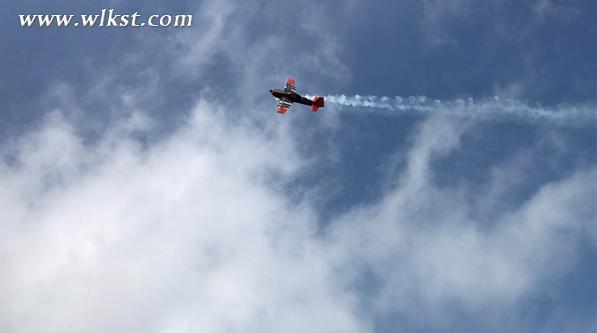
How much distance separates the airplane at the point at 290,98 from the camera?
183500 millimetres

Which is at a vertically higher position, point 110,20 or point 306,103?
point 110,20

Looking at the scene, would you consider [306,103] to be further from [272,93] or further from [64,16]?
[64,16]

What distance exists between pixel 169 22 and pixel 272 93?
38.5 m

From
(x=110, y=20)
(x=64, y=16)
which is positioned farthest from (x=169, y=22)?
(x=64, y=16)

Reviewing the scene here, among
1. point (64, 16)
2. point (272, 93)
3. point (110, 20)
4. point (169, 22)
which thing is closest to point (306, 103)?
point (272, 93)

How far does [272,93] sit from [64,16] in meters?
66.3

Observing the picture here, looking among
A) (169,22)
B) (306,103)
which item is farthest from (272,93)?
(169,22)

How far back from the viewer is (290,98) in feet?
604

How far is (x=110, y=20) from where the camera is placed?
189500 mm

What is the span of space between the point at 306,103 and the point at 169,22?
4817 centimetres

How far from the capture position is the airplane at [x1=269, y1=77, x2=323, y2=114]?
18350 cm

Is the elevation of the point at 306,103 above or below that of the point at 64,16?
below

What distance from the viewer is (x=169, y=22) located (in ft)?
622

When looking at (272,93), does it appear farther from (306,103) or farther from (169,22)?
(169,22)
